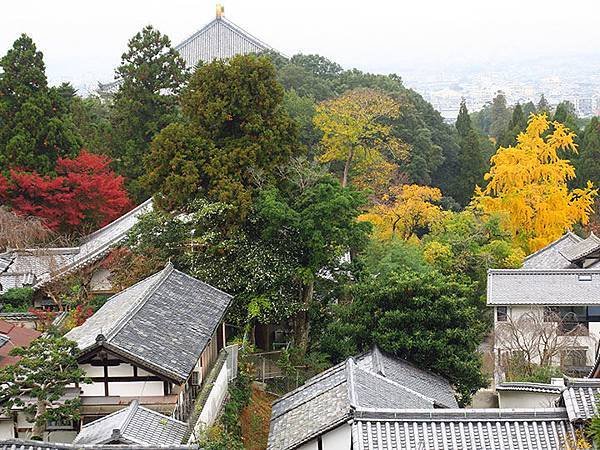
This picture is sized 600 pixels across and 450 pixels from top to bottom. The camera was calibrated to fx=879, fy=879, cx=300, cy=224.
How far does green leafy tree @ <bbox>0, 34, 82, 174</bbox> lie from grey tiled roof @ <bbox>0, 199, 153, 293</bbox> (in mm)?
4657

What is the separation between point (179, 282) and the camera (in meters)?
20.8

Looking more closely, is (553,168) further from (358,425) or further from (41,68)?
(358,425)

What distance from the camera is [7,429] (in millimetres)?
16625

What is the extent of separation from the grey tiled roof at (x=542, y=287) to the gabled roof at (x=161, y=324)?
435 inches

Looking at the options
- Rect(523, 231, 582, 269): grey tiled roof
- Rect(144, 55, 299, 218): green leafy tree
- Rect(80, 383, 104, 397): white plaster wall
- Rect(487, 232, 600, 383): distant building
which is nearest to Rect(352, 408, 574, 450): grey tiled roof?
Rect(80, 383, 104, 397): white plaster wall

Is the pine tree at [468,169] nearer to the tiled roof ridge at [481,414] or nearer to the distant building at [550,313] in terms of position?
the distant building at [550,313]

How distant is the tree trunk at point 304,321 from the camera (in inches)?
971

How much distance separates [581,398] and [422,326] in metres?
8.78

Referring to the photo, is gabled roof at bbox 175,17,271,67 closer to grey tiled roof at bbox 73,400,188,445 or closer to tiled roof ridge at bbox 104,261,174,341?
tiled roof ridge at bbox 104,261,174,341

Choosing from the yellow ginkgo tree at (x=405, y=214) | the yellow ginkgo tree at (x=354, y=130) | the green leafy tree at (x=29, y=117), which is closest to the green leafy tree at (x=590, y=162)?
the yellow ginkgo tree at (x=354, y=130)

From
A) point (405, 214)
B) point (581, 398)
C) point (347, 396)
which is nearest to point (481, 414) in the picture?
point (581, 398)

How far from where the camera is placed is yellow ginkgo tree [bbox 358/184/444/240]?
36.8 meters

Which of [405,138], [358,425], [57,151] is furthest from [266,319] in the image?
[405,138]

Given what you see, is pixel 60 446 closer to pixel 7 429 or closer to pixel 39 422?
pixel 39 422
